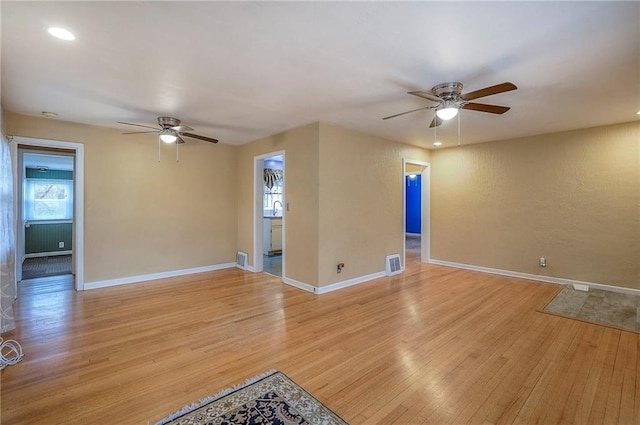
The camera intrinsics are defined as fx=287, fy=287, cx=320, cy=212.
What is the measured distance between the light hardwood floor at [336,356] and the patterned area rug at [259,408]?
91mm

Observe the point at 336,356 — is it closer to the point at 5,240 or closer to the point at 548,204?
the point at 5,240

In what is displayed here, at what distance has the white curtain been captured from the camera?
299 cm

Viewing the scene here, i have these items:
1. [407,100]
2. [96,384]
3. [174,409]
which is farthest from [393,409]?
[407,100]

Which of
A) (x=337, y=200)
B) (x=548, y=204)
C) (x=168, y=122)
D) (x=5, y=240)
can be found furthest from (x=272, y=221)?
(x=548, y=204)

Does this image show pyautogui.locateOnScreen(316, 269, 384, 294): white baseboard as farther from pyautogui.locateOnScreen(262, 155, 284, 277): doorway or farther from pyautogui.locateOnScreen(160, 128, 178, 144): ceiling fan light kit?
pyautogui.locateOnScreen(160, 128, 178, 144): ceiling fan light kit

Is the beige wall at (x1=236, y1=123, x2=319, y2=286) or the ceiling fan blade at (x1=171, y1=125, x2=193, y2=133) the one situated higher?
the ceiling fan blade at (x1=171, y1=125, x2=193, y2=133)

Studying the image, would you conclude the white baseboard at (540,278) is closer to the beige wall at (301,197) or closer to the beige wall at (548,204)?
the beige wall at (548,204)

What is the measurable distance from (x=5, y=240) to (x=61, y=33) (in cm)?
252

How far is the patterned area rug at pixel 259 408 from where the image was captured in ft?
5.89

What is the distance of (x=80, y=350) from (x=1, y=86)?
111 inches

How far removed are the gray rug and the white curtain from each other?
618 cm

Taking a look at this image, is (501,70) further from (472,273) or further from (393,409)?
(472,273)

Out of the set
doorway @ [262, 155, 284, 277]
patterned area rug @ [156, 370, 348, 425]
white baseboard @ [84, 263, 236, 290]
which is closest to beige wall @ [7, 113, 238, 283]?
white baseboard @ [84, 263, 236, 290]

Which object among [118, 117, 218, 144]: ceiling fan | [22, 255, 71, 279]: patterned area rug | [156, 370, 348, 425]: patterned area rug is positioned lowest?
[156, 370, 348, 425]: patterned area rug
